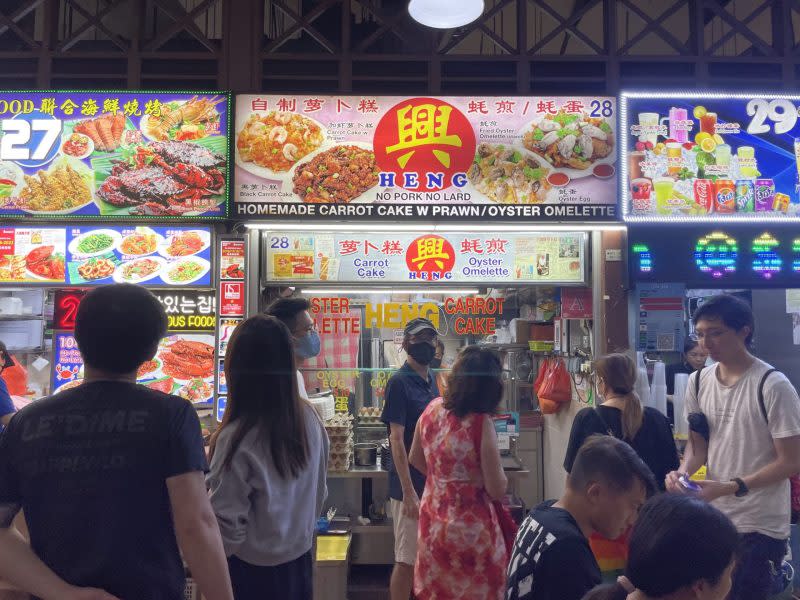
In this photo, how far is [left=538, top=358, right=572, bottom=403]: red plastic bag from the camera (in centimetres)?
595

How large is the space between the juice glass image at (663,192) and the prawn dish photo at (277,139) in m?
2.59

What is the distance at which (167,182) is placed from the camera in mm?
4906

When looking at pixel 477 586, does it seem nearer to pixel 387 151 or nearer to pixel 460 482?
pixel 460 482

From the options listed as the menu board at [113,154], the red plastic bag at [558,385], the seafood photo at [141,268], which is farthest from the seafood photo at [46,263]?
the red plastic bag at [558,385]

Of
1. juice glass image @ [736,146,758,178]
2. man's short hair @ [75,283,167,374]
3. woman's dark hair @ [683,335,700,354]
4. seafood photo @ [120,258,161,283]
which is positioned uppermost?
juice glass image @ [736,146,758,178]

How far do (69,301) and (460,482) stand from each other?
368 centimetres

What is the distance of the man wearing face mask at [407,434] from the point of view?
410 cm

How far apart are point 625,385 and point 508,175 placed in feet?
6.82

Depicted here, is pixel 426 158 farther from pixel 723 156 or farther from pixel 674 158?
pixel 723 156

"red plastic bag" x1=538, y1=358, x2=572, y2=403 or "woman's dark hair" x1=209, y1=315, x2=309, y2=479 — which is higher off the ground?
"woman's dark hair" x1=209, y1=315, x2=309, y2=479

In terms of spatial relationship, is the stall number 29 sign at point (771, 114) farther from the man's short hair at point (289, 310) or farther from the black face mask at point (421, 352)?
the man's short hair at point (289, 310)

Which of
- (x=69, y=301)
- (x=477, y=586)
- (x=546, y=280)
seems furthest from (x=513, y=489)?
(x=69, y=301)

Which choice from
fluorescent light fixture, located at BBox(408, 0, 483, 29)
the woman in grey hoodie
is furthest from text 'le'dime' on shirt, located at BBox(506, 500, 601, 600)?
fluorescent light fixture, located at BBox(408, 0, 483, 29)

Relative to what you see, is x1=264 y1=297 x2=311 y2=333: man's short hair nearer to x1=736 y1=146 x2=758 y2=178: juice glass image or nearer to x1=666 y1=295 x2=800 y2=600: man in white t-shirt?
x1=666 y1=295 x2=800 y2=600: man in white t-shirt
